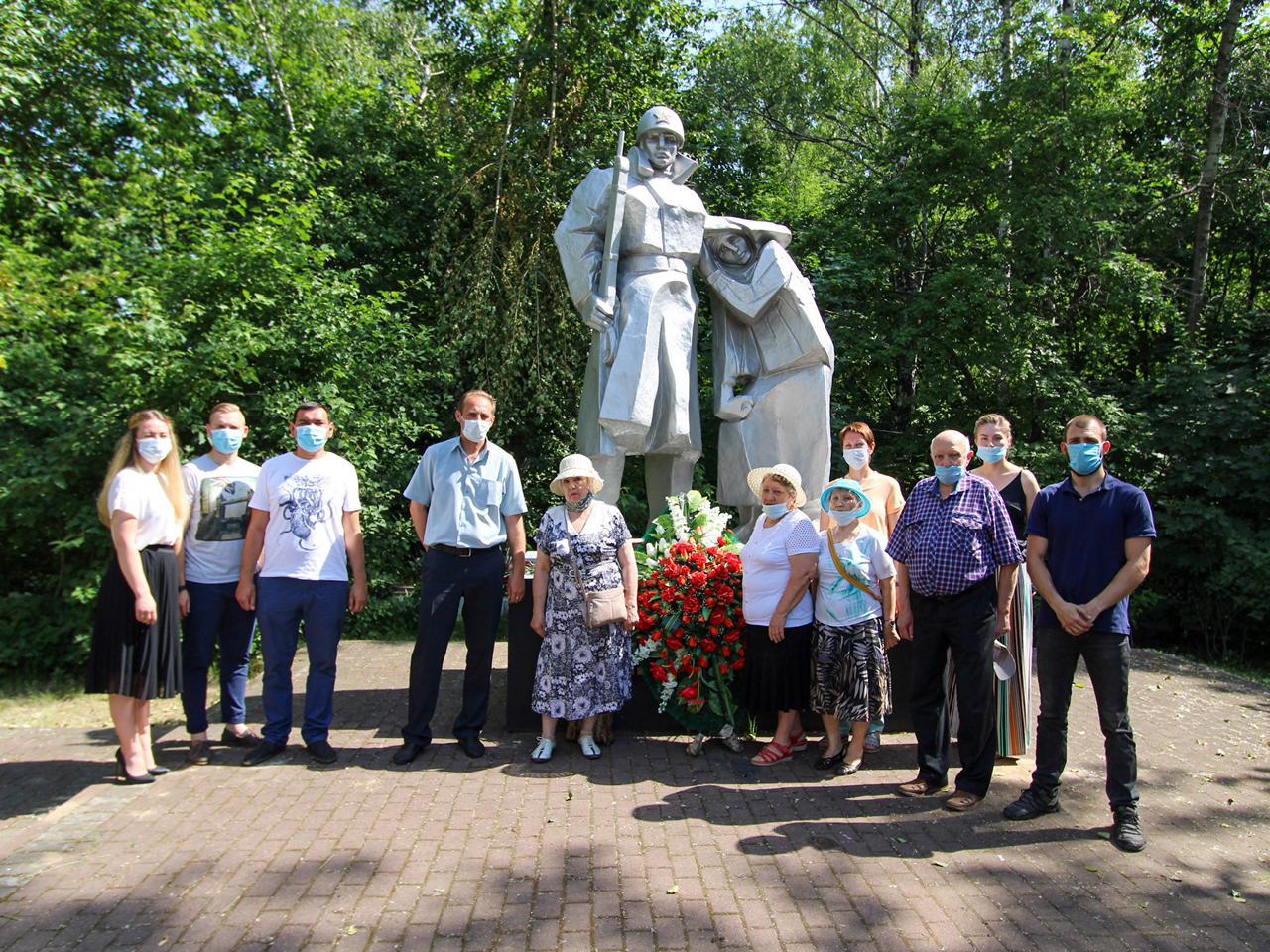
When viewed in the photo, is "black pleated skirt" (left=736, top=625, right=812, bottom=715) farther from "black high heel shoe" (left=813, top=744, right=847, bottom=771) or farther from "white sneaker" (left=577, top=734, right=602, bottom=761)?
"white sneaker" (left=577, top=734, right=602, bottom=761)

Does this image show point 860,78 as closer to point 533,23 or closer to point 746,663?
point 533,23

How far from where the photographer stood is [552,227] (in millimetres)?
10961

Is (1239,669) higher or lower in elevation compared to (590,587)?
lower

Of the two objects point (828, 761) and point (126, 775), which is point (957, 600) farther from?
point (126, 775)

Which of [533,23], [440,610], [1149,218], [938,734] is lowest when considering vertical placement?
[938,734]

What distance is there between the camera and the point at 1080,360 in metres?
12.3

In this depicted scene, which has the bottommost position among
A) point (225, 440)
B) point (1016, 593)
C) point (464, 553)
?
point (1016, 593)

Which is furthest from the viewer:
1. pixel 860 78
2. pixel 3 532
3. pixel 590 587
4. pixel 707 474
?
pixel 860 78

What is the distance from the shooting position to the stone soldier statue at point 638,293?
5.51 m

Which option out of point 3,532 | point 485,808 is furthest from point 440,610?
point 3,532

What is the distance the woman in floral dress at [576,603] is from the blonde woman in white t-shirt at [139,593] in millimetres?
1666

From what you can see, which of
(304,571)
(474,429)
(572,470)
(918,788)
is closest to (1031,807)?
(918,788)

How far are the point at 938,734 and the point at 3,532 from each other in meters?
7.81

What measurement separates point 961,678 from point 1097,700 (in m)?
0.51
